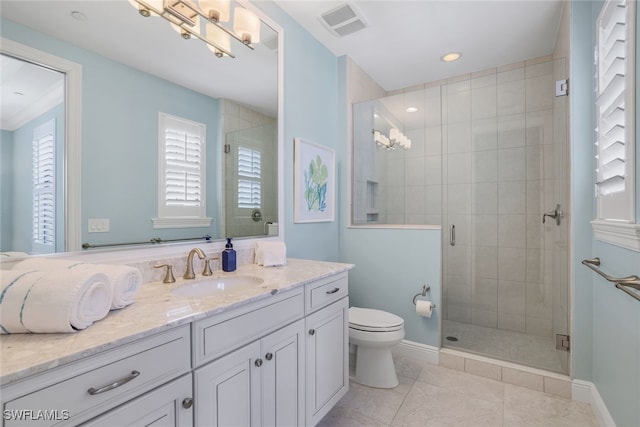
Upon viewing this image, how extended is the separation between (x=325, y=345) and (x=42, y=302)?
46.9 inches

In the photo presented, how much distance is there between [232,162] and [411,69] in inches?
88.0

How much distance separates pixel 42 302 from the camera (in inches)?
27.9

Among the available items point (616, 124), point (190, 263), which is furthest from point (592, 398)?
point (190, 263)

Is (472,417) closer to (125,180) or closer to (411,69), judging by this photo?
(125,180)

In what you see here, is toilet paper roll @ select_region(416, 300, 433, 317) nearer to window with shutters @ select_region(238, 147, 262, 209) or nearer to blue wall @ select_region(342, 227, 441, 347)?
blue wall @ select_region(342, 227, 441, 347)

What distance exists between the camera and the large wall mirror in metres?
1.00

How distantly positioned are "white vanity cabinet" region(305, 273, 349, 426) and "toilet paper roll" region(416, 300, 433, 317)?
805mm

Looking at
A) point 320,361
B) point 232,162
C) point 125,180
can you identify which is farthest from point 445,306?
point 125,180

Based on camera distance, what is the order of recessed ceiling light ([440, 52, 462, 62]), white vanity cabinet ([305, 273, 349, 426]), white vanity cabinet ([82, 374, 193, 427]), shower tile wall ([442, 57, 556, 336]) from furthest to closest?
1. recessed ceiling light ([440, 52, 462, 62])
2. shower tile wall ([442, 57, 556, 336])
3. white vanity cabinet ([305, 273, 349, 426])
4. white vanity cabinet ([82, 374, 193, 427])

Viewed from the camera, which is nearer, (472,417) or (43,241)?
(43,241)

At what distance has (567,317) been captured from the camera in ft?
6.36

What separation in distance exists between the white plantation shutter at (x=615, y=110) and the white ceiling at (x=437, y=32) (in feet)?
2.53

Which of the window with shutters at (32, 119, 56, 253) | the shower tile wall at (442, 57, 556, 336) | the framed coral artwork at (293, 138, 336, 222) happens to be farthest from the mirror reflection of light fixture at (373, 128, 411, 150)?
the window with shutters at (32, 119, 56, 253)

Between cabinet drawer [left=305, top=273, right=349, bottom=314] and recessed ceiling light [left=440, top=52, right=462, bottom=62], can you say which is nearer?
cabinet drawer [left=305, top=273, right=349, bottom=314]
